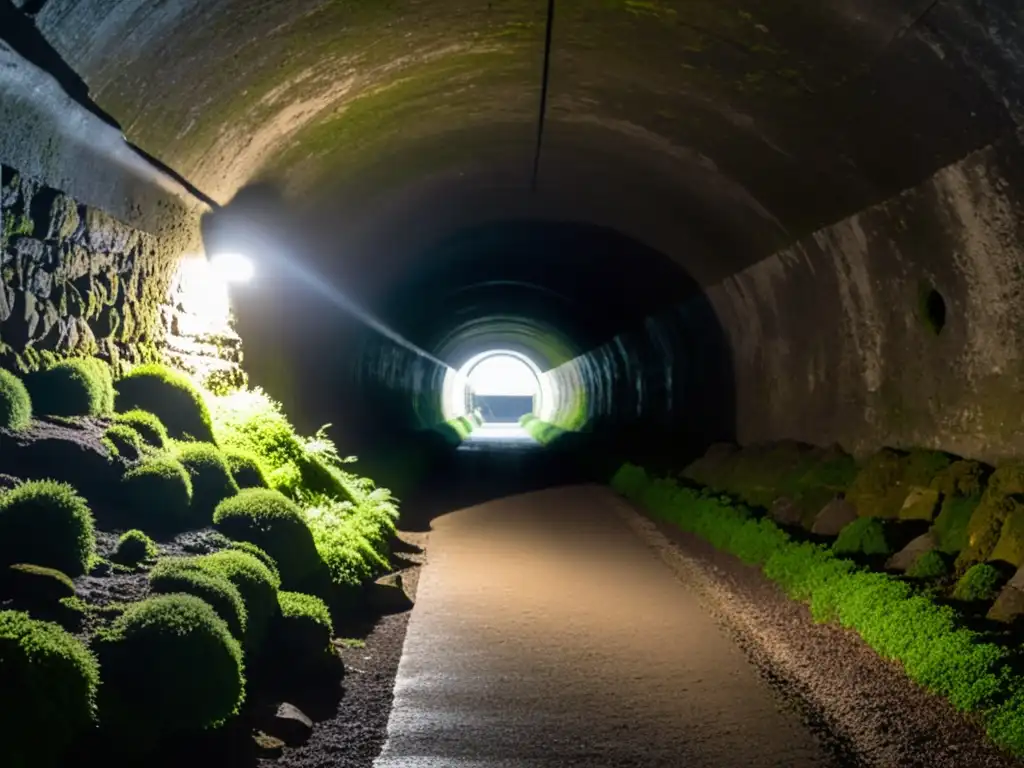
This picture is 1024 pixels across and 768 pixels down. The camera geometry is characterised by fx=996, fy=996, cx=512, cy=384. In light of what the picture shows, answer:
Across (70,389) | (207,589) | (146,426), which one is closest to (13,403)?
(70,389)

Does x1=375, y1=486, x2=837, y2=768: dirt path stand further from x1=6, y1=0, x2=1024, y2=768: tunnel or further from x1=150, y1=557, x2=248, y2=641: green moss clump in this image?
x1=150, y1=557, x2=248, y2=641: green moss clump

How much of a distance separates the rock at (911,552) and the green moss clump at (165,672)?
20.5 ft

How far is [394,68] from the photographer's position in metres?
9.12

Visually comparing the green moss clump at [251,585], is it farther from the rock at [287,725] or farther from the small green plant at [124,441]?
the small green plant at [124,441]

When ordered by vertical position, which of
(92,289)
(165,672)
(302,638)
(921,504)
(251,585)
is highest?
(92,289)

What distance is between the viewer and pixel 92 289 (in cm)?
762

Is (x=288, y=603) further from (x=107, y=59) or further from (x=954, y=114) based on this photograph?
(x=954, y=114)

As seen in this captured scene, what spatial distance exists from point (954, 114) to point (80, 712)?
7.14 meters

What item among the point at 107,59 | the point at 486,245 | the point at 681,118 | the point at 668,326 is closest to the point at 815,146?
the point at 681,118

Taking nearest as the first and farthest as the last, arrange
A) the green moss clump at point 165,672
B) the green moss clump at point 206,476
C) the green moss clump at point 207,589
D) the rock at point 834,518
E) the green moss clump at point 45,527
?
the green moss clump at point 165,672 < the green moss clump at point 45,527 < the green moss clump at point 207,589 < the green moss clump at point 206,476 < the rock at point 834,518

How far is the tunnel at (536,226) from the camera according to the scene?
6.31m

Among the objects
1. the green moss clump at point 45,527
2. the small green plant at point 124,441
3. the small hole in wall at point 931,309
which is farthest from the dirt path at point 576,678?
the small hole in wall at point 931,309

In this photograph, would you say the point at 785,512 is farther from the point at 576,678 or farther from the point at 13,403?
the point at 13,403

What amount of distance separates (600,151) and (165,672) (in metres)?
9.05
